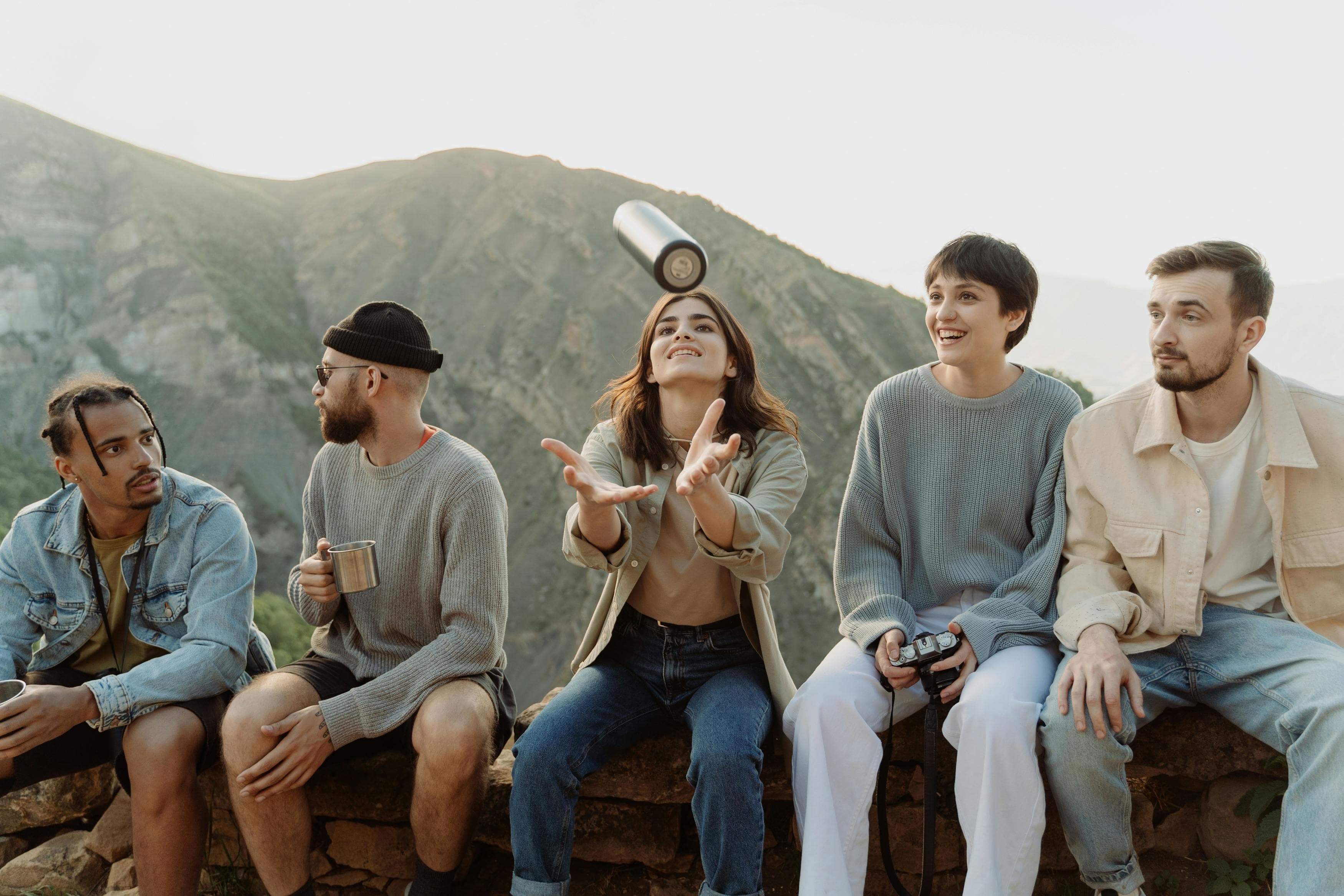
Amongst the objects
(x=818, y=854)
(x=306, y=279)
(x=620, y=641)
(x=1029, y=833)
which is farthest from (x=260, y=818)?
(x=306, y=279)

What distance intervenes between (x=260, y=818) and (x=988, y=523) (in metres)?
2.33

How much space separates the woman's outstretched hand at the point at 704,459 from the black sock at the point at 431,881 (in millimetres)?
1282

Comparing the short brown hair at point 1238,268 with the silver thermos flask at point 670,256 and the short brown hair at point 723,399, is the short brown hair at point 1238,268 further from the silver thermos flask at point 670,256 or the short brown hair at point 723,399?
the silver thermos flask at point 670,256

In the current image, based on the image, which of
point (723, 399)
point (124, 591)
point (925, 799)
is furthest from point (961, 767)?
point (124, 591)

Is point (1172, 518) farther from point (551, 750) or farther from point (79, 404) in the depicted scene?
point (79, 404)

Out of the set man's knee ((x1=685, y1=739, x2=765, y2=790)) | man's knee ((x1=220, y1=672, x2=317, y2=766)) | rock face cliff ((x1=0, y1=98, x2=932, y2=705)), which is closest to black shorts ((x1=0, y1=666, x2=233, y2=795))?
man's knee ((x1=220, y1=672, x2=317, y2=766))

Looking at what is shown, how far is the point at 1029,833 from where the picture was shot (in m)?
2.33

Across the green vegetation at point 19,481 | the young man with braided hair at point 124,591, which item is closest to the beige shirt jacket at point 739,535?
the young man with braided hair at point 124,591

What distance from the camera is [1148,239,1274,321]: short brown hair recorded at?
2652 millimetres

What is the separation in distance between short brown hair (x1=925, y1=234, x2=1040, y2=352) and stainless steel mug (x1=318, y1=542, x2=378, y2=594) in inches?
76.5

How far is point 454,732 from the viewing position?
8.61ft

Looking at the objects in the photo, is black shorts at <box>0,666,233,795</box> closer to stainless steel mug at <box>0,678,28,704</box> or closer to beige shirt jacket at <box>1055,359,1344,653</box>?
stainless steel mug at <box>0,678,28,704</box>

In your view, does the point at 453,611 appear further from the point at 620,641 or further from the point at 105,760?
the point at 105,760

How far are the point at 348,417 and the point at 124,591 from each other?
0.94 meters
